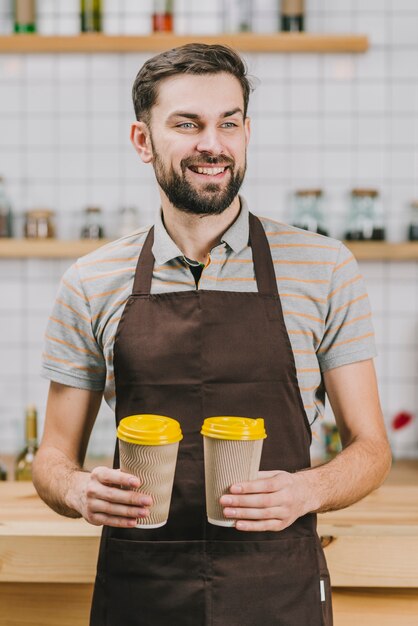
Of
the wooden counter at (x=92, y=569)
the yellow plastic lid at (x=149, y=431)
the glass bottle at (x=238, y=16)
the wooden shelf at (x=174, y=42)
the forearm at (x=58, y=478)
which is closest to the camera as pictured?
the yellow plastic lid at (x=149, y=431)

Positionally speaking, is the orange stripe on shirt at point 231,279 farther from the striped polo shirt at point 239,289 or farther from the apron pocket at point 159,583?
the apron pocket at point 159,583

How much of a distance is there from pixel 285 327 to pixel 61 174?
176cm

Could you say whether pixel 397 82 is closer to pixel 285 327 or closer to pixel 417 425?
pixel 417 425

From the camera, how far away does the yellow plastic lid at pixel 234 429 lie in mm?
1064

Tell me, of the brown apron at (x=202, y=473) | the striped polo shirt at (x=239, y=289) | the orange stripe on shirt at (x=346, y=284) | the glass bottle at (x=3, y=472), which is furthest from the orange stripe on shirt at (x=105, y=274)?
the glass bottle at (x=3, y=472)

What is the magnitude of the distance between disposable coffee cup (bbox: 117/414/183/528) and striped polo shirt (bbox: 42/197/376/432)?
33 centimetres

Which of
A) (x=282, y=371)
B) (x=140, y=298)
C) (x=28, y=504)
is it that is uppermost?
(x=140, y=298)

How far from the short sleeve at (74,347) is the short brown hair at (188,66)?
354mm

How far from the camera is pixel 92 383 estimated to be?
1.46 m

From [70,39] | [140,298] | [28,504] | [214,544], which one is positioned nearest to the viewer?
[214,544]

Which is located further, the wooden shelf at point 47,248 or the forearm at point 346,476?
the wooden shelf at point 47,248

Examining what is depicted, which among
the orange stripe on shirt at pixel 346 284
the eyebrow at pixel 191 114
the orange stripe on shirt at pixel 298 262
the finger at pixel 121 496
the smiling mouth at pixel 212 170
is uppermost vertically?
the eyebrow at pixel 191 114

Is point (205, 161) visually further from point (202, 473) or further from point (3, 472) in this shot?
point (3, 472)

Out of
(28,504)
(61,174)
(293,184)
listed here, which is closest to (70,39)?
(61,174)
